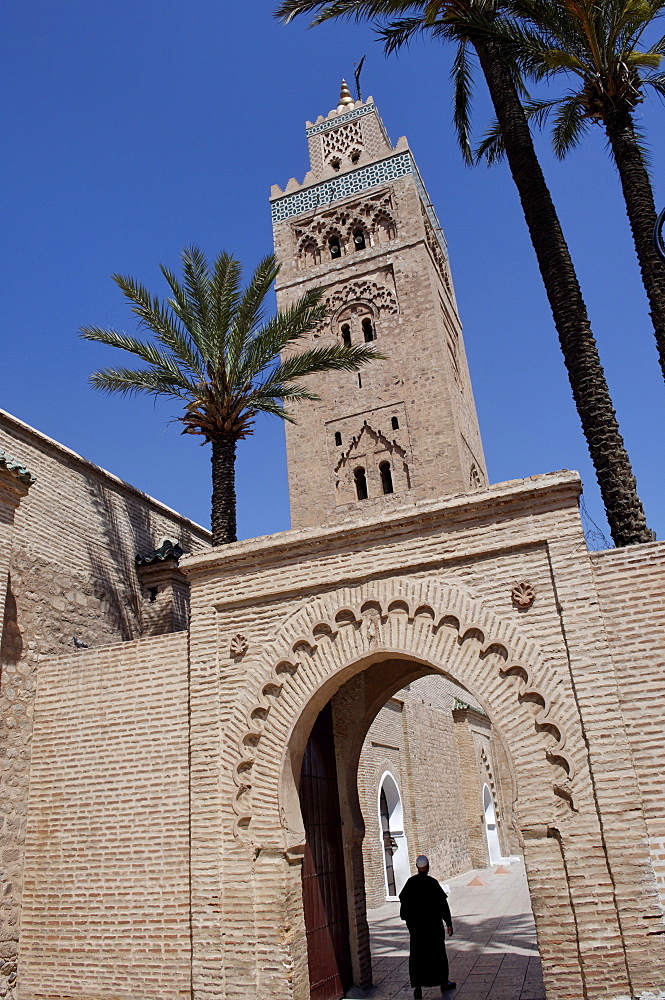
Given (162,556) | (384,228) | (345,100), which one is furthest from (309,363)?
(345,100)

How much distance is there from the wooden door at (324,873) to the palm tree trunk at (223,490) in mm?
3547

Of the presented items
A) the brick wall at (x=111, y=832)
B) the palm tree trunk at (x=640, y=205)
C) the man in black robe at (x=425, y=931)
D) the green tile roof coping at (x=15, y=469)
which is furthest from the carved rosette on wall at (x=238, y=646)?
the palm tree trunk at (x=640, y=205)

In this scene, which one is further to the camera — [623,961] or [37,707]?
[37,707]

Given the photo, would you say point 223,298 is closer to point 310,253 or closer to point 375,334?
point 375,334

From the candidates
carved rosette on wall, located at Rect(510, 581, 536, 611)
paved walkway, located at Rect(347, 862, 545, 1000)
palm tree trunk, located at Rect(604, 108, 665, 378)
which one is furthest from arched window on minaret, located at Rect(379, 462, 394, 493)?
carved rosette on wall, located at Rect(510, 581, 536, 611)

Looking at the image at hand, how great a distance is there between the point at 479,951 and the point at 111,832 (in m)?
4.63

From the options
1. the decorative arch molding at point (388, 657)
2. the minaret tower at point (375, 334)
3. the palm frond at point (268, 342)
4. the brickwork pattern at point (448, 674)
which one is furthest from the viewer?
the minaret tower at point (375, 334)

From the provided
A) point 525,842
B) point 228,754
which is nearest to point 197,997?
point 228,754

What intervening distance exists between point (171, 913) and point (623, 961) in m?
3.72

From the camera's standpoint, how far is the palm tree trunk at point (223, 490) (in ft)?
35.9

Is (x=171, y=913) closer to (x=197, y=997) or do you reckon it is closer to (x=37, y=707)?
(x=197, y=997)

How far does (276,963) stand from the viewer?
616cm

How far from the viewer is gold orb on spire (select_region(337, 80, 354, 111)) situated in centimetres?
A: 2391

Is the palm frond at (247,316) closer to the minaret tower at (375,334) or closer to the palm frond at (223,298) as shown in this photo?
the palm frond at (223,298)
